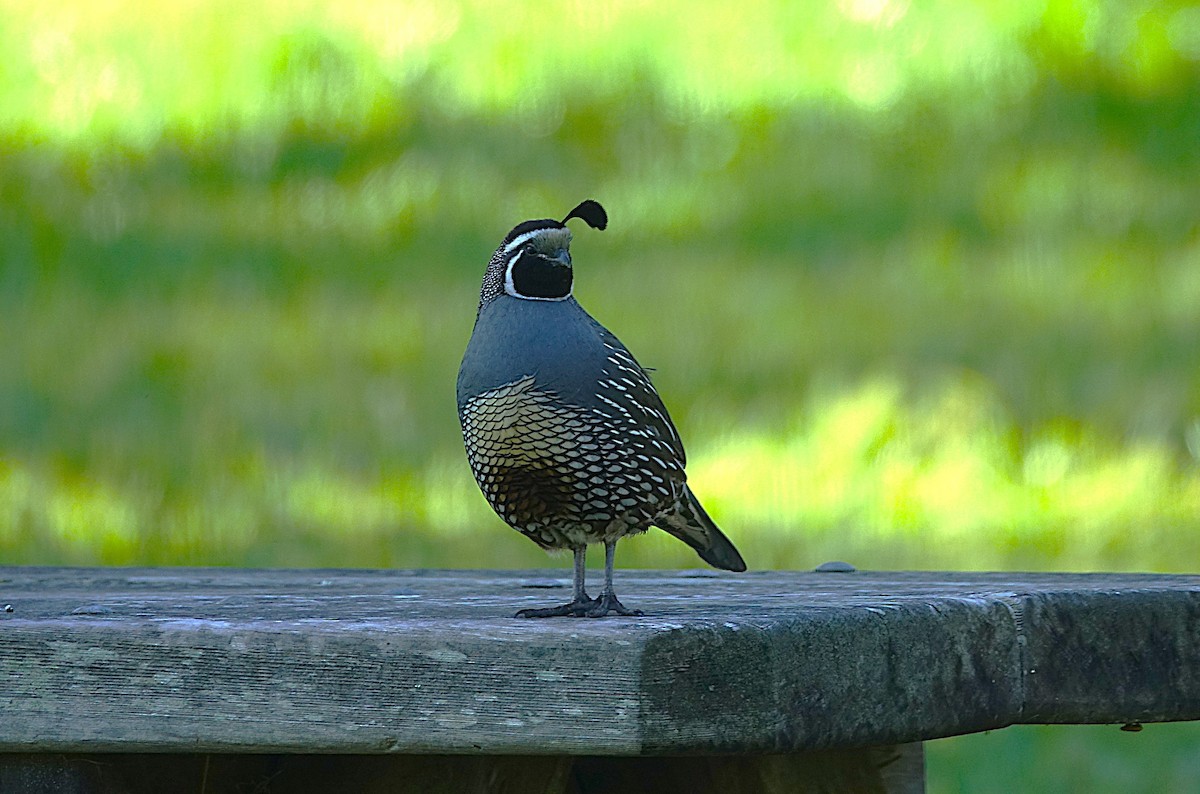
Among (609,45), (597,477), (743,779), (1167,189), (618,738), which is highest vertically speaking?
(609,45)

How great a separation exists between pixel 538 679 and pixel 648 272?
2.41m

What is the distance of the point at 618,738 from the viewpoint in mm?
1462

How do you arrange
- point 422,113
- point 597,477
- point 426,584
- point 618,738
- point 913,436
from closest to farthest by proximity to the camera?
point 618,738
point 597,477
point 426,584
point 913,436
point 422,113

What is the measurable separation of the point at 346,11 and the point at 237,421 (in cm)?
98

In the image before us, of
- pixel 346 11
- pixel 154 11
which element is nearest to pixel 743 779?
pixel 346 11

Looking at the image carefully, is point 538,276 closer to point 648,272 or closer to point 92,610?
point 92,610

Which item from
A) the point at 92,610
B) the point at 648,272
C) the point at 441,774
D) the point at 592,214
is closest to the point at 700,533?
the point at 592,214

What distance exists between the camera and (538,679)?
1491 millimetres

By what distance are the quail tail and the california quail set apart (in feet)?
0.82

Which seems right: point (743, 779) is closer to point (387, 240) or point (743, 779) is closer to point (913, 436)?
point (913, 436)

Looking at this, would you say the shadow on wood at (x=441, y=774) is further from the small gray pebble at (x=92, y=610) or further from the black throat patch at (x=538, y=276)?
the black throat patch at (x=538, y=276)

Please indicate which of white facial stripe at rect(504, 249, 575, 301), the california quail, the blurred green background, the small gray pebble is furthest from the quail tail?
the blurred green background

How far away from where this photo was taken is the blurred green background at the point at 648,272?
365cm

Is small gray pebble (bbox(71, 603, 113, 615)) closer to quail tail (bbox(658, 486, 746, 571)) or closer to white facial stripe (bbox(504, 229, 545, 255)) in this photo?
white facial stripe (bbox(504, 229, 545, 255))
